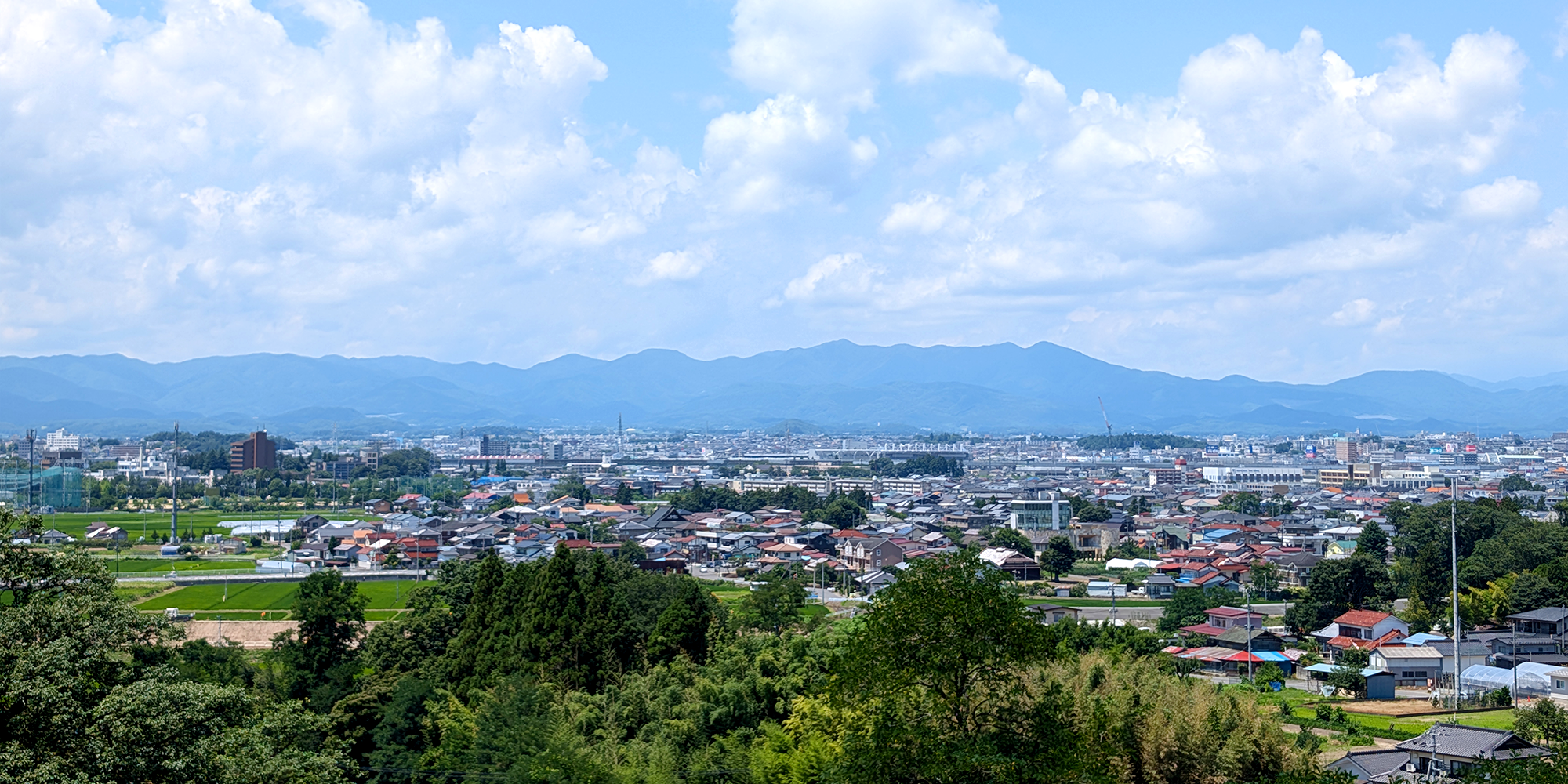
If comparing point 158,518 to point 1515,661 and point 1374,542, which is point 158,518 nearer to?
point 1374,542

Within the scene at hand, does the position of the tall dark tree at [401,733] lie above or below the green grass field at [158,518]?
above

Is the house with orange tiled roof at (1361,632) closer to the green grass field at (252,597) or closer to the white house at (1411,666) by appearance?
the white house at (1411,666)

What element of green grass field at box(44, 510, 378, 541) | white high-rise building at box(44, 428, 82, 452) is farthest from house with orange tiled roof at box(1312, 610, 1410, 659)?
white high-rise building at box(44, 428, 82, 452)

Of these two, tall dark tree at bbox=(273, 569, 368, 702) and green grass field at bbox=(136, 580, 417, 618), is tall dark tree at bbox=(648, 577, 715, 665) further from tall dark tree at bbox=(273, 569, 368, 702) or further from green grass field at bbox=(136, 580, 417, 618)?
green grass field at bbox=(136, 580, 417, 618)

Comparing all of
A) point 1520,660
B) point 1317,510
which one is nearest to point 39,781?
point 1520,660

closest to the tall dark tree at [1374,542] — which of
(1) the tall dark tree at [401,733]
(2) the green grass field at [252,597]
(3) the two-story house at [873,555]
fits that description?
(3) the two-story house at [873,555]
